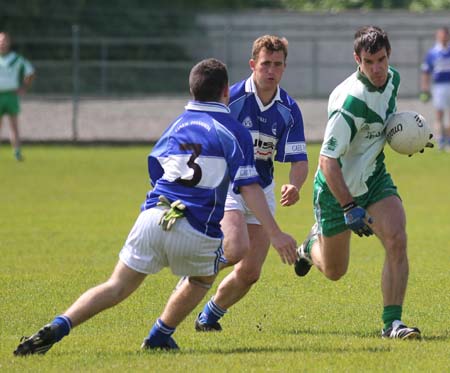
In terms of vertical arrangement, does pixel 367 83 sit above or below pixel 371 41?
below

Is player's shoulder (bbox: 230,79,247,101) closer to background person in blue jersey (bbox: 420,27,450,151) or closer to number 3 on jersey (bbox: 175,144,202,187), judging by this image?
number 3 on jersey (bbox: 175,144,202,187)

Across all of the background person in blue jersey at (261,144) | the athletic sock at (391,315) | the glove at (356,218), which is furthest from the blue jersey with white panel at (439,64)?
the glove at (356,218)

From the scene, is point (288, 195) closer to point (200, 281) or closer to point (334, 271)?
point (334, 271)

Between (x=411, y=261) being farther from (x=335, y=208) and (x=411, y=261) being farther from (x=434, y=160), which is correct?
(x=434, y=160)

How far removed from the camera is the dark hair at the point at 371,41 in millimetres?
7293

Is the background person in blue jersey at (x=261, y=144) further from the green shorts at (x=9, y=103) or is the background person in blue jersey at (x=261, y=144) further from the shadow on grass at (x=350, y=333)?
the green shorts at (x=9, y=103)

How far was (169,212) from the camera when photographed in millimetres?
6617

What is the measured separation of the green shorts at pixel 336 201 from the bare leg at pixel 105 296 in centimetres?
173

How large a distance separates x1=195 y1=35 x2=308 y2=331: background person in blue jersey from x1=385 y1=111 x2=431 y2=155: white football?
758mm

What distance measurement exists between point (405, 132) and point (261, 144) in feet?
3.70

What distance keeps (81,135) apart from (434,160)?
384 inches

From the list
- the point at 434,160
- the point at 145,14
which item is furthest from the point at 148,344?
the point at 145,14

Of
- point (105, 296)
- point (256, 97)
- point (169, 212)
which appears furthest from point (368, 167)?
point (105, 296)

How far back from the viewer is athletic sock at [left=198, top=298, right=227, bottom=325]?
7918 millimetres
